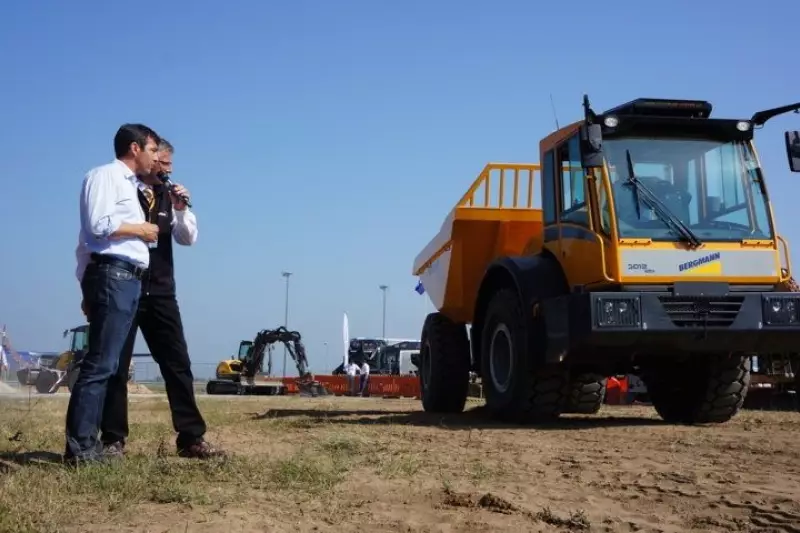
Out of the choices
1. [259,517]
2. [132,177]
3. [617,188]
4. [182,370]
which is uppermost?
[617,188]

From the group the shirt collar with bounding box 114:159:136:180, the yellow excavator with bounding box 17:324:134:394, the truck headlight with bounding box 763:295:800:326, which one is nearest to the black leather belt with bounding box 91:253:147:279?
the shirt collar with bounding box 114:159:136:180

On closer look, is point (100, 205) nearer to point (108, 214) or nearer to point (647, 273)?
point (108, 214)

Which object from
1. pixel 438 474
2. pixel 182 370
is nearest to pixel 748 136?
pixel 438 474

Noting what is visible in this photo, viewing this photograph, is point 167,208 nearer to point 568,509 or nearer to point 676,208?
point 568,509

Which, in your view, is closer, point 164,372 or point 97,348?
point 97,348

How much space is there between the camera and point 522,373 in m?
7.42

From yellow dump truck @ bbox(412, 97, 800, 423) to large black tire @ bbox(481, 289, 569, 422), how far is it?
1cm

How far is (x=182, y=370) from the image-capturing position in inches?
201

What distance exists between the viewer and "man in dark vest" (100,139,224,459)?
4977mm

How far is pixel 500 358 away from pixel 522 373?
0.85 metres

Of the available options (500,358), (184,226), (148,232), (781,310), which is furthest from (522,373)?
(148,232)

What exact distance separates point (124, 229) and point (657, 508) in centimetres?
294

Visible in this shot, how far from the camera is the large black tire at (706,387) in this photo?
7859mm

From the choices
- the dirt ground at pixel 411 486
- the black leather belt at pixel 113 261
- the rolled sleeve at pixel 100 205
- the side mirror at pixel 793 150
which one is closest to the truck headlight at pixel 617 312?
the dirt ground at pixel 411 486
